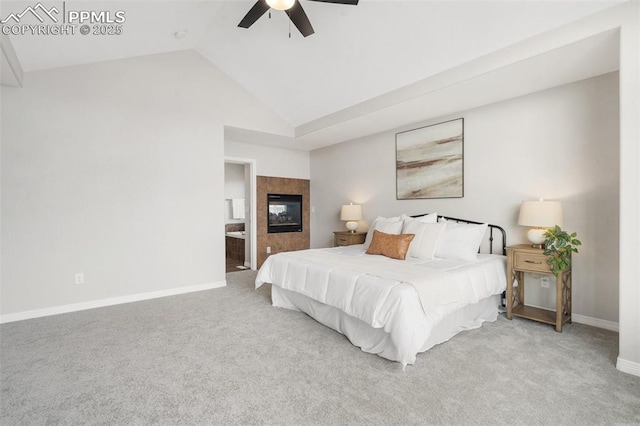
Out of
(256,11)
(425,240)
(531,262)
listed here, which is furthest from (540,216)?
(256,11)

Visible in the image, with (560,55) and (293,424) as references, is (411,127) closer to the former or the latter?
(560,55)

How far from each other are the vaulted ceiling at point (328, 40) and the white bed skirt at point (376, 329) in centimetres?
257

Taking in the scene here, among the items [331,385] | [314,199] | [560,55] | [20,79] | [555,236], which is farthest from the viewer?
[314,199]

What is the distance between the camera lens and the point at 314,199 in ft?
22.3

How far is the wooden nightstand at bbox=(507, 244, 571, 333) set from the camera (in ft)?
9.60

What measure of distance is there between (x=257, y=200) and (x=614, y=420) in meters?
5.42

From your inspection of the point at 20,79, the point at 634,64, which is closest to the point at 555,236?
the point at 634,64

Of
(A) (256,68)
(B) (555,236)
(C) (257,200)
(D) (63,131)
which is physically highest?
(A) (256,68)

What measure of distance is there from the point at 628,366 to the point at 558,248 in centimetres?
104

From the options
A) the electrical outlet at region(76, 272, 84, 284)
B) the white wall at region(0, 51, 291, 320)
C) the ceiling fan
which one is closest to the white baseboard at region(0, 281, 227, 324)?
the white wall at region(0, 51, 291, 320)

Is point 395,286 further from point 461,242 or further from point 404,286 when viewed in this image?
point 461,242

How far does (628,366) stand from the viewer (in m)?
2.20

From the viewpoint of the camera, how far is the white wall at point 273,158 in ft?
19.2

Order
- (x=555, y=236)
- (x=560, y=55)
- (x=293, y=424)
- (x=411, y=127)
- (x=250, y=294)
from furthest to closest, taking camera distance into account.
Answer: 1. (x=411, y=127)
2. (x=250, y=294)
3. (x=555, y=236)
4. (x=560, y=55)
5. (x=293, y=424)
